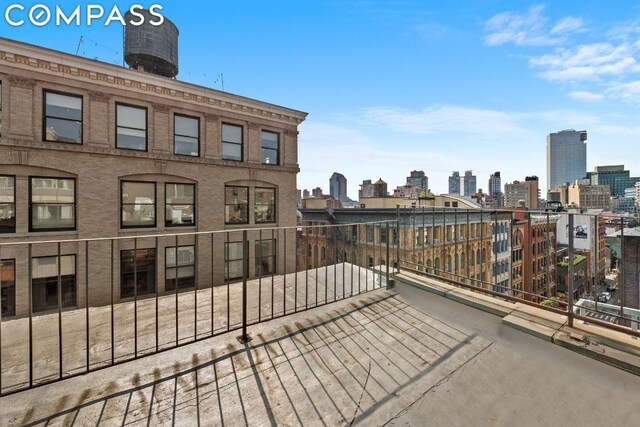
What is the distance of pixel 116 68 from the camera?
13.1m

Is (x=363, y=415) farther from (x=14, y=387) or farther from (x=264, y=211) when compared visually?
(x=264, y=211)

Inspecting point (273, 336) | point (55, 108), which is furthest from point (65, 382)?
point (55, 108)

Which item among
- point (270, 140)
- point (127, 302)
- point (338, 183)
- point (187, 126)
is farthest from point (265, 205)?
point (338, 183)

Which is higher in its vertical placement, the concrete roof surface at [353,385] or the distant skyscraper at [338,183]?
the distant skyscraper at [338,183]

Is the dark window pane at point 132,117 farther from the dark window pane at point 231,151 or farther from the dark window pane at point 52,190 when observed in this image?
the dark window pane at point 231,151

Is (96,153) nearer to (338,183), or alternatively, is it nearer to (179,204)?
(179,204)

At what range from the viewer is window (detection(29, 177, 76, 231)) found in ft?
38.7

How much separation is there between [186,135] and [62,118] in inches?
196

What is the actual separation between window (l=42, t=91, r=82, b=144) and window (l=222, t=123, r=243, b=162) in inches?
254

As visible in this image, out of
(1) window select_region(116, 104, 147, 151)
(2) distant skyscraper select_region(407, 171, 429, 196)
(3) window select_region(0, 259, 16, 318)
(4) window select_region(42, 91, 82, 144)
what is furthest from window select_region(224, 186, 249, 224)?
(2) distant skyscraper select_region(407, 171, 429, 196)

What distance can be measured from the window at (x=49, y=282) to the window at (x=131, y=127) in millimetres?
5628

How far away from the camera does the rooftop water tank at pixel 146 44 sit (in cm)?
1991

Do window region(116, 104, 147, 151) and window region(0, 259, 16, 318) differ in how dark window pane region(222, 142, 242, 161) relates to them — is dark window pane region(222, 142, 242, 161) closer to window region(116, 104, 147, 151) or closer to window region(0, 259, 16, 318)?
window region(116, 104, 147, 151)

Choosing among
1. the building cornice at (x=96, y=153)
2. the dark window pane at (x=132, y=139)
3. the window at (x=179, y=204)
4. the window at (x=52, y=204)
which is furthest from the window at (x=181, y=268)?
the dark window pane at (x=132, y=139)
